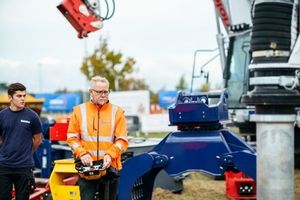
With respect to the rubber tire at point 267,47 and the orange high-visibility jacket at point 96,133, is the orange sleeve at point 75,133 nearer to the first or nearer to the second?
the orange high-visibility jacket at point 96,133

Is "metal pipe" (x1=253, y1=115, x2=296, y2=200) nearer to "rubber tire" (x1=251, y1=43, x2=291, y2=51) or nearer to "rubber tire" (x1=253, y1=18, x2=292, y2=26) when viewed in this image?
"rubber tire" (x1=251, y1=43, x2=291, y2=51)

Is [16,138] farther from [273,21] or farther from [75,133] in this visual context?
[273,21]

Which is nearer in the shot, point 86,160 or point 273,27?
point 273,27

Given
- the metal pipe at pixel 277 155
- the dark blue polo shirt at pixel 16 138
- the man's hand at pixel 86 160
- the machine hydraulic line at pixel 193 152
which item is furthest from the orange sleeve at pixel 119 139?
the metal pipe at pixel 277 155

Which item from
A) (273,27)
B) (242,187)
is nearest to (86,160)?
(273,27)

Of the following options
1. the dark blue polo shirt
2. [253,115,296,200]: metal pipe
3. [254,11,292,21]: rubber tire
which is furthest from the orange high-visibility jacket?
[254,11,292,21]: rubber tire

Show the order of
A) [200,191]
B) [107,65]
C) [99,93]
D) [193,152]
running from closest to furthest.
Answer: [99,93]
[193,152]
[200,191]
[107,65]

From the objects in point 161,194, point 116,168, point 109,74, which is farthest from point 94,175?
point 109,74

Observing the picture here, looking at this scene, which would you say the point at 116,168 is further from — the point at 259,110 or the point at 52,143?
the point at 52,143

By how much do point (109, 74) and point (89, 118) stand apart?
34.2 metres

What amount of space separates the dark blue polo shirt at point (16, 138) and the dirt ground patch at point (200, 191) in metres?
2.13

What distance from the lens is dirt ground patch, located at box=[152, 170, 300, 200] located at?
798 cm

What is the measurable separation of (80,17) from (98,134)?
6.41 ft

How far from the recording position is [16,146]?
6.24 meters
